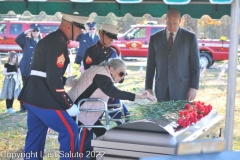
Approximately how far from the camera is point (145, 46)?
A: 19.7 metres

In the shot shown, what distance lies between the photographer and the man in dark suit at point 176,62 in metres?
5.97

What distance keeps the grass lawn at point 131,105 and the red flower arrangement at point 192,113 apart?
1739 mm

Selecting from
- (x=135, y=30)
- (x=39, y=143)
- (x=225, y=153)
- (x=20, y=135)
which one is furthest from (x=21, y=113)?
(x=135, y=30)

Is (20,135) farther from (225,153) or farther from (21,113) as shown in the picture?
(225,153)

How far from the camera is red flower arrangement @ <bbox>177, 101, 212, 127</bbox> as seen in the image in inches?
177

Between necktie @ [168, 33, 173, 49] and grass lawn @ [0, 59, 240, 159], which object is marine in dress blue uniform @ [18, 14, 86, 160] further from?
grass lawn @ [0, 59, 240, 159]

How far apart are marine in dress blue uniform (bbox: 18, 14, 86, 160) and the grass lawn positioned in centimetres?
219

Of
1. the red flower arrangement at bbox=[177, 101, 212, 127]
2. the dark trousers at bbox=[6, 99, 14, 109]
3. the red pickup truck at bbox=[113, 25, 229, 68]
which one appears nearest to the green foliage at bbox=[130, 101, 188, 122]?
the red flower arrangement at bbox=[177, 101, 212, 127]

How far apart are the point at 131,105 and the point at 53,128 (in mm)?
5011

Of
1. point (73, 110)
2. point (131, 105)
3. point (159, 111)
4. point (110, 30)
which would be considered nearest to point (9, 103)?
point (131, 105)

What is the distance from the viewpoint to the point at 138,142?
13.0ft

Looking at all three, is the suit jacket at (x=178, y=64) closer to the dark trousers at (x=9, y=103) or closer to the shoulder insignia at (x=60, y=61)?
the shoulder insignia at (x=60, y=61)

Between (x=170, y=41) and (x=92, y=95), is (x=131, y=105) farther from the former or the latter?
(x=92, y=95)

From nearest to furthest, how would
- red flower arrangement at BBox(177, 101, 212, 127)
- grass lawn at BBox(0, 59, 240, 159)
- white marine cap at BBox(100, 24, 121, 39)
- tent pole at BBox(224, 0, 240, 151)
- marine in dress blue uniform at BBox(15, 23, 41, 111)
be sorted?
tent pole at BBox(224, 0, 240, 151) < red flower arrangement at BBox(177, 101, 212, 127) < white marine cap at BBox(100, 24, 121, 39) < grass lawn at BBox(0, 59, 240, 159) < marine in dress blue uniform at BBox(15, 23, 41, 111)
